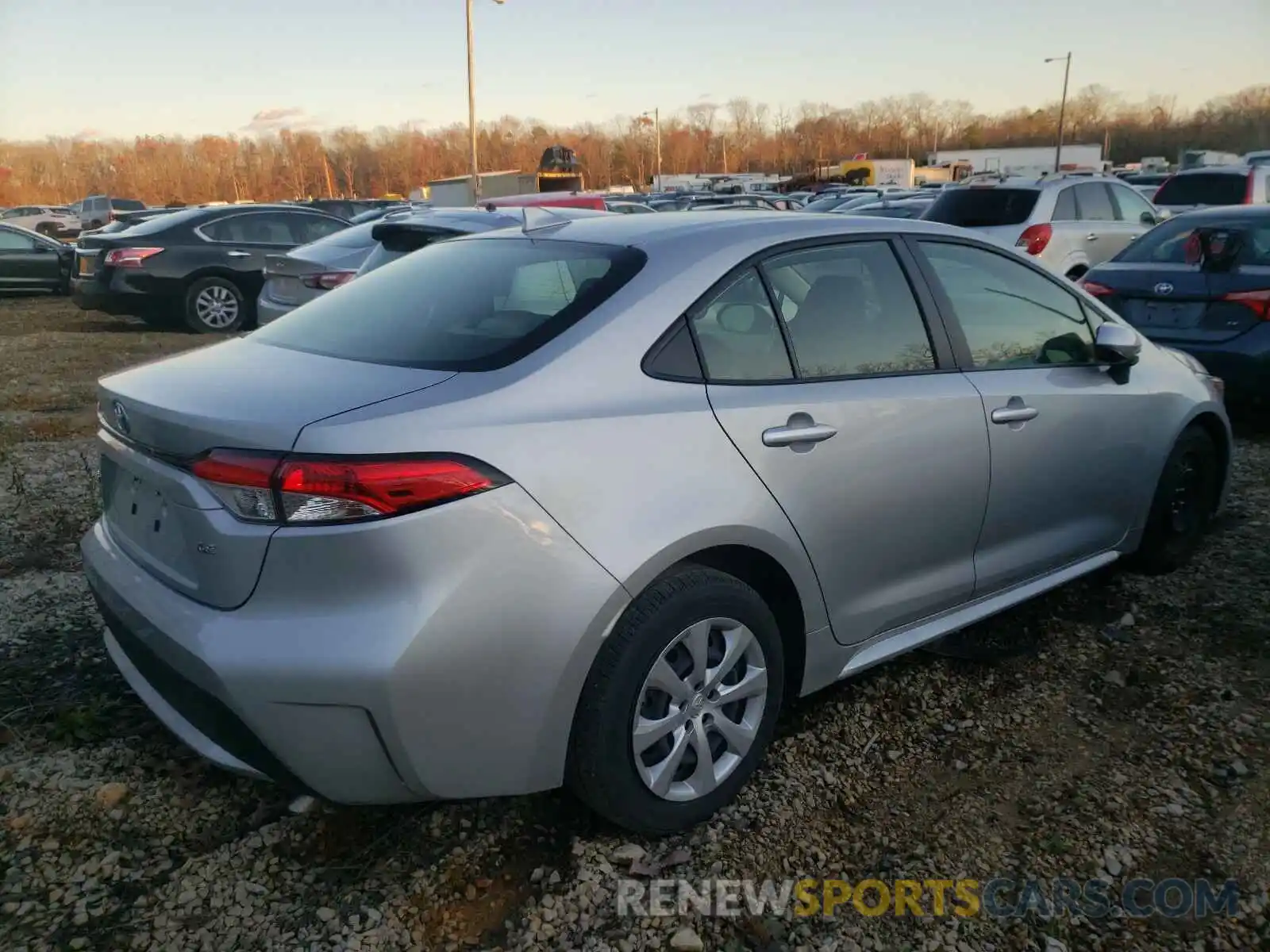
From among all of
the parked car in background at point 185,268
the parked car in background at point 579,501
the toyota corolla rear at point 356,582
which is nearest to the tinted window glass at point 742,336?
the parked car in background at point 579,501

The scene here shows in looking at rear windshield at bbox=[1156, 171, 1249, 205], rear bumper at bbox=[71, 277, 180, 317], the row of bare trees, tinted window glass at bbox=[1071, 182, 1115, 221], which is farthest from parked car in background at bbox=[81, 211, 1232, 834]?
the row of bare trees

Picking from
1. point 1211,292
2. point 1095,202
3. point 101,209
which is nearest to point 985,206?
point 1095,202

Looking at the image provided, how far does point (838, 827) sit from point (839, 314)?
1460 millimetres

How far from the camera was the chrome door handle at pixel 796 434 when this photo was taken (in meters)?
2.48

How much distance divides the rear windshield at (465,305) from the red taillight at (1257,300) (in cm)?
507

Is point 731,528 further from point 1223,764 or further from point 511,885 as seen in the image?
point 1223,764

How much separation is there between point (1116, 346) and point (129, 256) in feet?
35.8

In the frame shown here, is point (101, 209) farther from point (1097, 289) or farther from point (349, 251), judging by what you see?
point (1097, 289)

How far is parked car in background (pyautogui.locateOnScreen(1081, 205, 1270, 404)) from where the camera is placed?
593 cm

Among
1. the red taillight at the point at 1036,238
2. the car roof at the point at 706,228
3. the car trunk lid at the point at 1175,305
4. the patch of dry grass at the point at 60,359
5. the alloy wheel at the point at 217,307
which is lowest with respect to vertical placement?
the patch of dry grass at the point at 60,359

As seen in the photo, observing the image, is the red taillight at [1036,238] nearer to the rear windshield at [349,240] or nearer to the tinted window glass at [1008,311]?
the rear windshield at [349,240]

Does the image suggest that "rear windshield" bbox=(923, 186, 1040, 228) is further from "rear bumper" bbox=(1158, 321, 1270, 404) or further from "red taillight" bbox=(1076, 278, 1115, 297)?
"rear bumper" bbox=(1158, 321, 1270, 404)

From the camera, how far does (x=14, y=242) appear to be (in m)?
16.2

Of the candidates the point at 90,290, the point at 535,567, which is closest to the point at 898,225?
the point at 535,567
